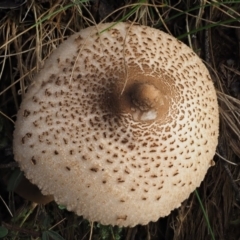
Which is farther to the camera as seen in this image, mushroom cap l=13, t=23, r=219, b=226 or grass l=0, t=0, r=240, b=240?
grass l=0, t=0, r=240, b=240

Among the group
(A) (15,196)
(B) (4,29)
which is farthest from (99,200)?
(B) (4,29)

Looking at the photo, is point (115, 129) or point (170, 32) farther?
point (170, 32)

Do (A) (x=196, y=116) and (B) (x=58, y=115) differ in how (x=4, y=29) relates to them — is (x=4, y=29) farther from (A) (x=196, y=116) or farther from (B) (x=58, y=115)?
(A) (x=196, y=116)

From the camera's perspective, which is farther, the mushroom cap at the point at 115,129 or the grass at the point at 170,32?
the grass at the point at 170,32
